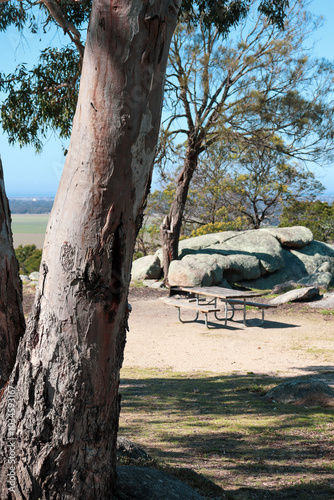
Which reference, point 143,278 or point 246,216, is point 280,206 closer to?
point 246,216

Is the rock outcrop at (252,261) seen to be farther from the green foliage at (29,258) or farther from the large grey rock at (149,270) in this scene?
the green foliage at (29,258)

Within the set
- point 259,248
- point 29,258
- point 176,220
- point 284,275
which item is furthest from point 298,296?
point 29,258

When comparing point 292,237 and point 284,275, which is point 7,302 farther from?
point 292,237

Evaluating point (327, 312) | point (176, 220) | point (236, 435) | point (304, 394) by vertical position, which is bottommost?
point (236, 435)

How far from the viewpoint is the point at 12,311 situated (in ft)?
8.56

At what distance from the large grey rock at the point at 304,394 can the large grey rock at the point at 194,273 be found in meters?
9.02

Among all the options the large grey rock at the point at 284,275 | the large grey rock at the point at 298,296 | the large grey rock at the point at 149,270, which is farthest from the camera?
the large grey rock at the point at 149,270

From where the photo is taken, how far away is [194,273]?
14.6m

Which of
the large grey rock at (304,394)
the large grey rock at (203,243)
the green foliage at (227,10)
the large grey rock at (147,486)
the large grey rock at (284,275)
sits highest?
the green foliage at (227,10)

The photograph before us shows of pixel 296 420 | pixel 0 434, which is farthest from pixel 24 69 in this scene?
pixel 0 434

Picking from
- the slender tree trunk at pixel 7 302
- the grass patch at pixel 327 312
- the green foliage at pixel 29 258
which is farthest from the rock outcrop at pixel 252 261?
the slender tree trunk at pixel 7 302

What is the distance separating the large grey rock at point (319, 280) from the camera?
1452cm

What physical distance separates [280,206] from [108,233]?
21.9 metres

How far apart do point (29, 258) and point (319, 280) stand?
1076 centimetres
